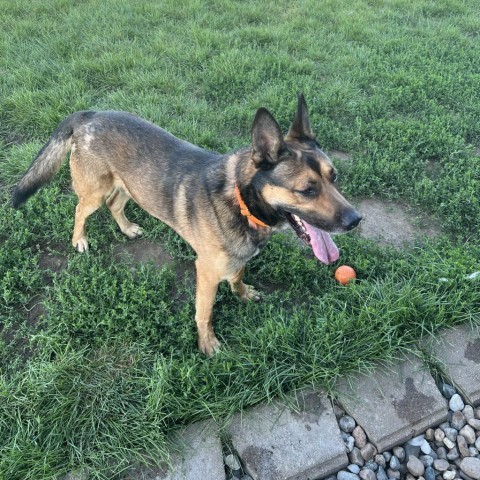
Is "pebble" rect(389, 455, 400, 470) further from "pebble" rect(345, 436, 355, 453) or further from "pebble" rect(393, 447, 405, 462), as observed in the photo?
"pebble" rect(345, 436, 355, 453)

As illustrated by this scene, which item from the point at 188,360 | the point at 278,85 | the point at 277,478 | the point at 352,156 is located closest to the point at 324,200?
the point at 188,360

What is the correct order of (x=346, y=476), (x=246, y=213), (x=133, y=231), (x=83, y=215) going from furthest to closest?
1. (x=133, y=231)
2. (x=83, y=215)
3. (x=246, y=213)
4. (x=346, y=476)

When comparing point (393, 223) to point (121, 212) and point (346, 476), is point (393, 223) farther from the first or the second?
point (121, 212)

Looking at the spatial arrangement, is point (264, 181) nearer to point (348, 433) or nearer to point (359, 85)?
point (348, 433)

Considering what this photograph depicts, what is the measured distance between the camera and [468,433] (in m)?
2.75

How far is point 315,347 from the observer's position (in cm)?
299

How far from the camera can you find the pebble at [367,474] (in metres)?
2.55

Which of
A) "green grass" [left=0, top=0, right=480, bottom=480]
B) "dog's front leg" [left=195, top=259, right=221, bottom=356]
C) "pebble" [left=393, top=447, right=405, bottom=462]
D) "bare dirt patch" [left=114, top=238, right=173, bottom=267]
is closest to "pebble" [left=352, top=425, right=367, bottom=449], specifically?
"pebble" [left=393, top=447, right=405, bottom=462]

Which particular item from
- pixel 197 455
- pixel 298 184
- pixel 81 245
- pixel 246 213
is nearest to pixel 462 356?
pixel 298 184

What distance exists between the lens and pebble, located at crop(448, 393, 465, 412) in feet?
9.38

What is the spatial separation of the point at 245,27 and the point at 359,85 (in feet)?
7.45

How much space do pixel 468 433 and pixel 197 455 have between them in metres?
1.76

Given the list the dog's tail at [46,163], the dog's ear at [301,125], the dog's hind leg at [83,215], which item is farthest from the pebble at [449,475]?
the dog's tail at [46,163]

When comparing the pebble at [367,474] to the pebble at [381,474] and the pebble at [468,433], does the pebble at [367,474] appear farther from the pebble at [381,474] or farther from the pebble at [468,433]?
the pebble at [468,433]
